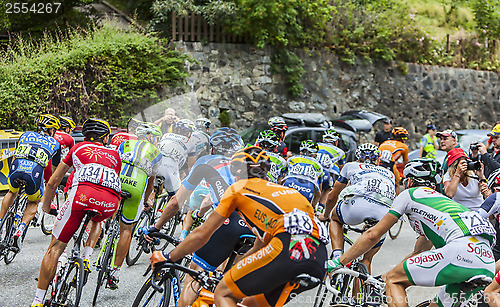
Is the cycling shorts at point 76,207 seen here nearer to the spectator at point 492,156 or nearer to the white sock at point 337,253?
the white sock at point 337,253

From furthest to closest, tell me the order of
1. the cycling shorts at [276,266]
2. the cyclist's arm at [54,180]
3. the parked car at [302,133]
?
the parked car at [302,133], the cyclist's arm at [54,180], the cycling shorts at [276,266]

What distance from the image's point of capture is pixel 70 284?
4.93 m

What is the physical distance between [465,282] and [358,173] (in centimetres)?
238

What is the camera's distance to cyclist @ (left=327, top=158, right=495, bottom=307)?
385cm

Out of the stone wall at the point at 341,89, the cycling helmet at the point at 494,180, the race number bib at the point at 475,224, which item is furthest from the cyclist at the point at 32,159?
the stone wall at the point at 341,89

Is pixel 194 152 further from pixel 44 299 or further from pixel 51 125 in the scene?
pixel 44 299

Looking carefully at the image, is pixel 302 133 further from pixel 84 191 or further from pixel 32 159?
pixel 84 191

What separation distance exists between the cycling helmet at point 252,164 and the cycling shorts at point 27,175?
380 cm

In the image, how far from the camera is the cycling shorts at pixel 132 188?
19.6 ft

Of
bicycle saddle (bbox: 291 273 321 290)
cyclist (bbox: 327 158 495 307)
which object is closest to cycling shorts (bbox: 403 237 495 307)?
cyclist (bbox: 327 158 495 307)

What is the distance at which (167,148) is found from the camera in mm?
7680

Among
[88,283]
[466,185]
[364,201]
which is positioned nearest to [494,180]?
[466,185]

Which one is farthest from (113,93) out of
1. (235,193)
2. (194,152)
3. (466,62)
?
(466,62)
